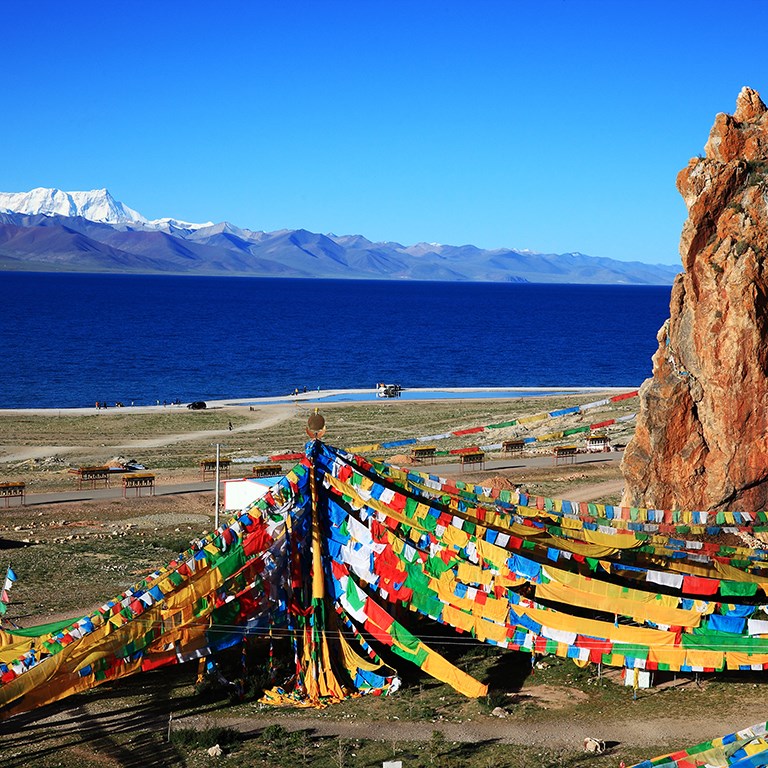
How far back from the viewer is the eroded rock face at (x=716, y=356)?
25500 millimetres

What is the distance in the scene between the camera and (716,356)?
26.0 m

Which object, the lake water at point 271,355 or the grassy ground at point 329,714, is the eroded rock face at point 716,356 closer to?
the grassy ground at point 329,714

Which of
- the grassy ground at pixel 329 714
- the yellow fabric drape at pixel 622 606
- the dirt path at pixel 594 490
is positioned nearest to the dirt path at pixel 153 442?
the grassy ground at pixel 329 714

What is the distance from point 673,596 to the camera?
1906cm

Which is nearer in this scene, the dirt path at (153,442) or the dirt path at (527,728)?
the dirt path at (527,728)

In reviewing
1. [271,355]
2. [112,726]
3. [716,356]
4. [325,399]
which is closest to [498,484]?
[716,356]

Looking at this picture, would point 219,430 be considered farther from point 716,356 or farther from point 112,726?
point 112,726

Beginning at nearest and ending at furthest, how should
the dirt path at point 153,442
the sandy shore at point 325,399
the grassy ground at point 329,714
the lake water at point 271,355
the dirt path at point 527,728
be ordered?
the grassy ground at point 329,714 < the dirt path at point 527,728 < the dirt path at point 153,442 < the sandy shore at point 325,399 < the lake water at point 271,355

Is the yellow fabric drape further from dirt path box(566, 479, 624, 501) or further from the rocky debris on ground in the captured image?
Answer: dirt path box(566, 479, 624, 501)

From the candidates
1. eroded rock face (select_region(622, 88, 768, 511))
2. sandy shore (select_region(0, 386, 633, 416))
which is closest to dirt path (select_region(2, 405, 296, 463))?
sandy shore (select_region(0, 386, 633, 416))

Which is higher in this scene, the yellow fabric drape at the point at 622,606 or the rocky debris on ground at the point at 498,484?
the yellow fabric drape at the point at 622,606

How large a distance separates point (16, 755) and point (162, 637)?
3.02 metres

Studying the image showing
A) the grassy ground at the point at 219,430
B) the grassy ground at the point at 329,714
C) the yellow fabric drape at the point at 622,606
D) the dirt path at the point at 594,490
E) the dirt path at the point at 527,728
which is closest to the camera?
the grassy ground at the point at 329,714

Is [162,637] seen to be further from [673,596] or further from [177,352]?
[177,352]
